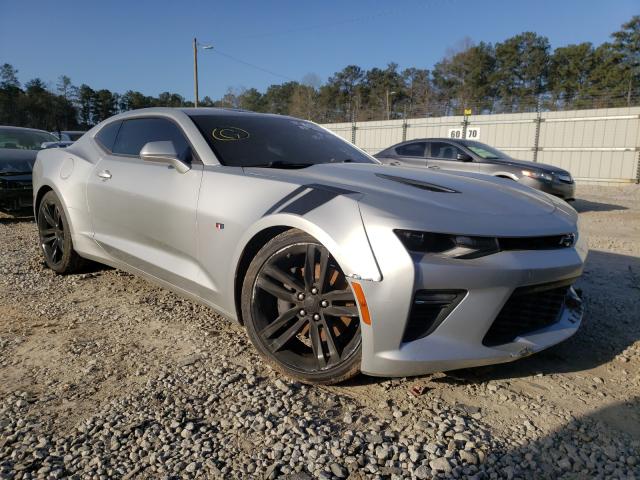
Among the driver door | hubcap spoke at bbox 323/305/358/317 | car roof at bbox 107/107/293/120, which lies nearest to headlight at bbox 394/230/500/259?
hubcap spoke at bbox 323/305/358/317

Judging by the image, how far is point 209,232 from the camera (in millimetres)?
2605

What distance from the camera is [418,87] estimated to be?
58.7 meters

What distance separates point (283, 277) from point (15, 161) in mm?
6471

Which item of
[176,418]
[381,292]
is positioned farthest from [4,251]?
[381,292]

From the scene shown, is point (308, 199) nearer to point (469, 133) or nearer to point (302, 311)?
point (302, 311)

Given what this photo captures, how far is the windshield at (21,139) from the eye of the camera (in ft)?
25.4

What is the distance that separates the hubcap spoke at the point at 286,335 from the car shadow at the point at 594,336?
2.45 ft

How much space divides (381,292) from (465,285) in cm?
35

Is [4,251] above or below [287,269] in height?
below

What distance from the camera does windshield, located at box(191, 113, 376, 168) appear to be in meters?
2.95

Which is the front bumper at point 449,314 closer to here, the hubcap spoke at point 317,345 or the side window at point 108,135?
the hubcap spoke at point 317,345

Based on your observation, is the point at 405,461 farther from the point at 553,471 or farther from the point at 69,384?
the point at 69,384

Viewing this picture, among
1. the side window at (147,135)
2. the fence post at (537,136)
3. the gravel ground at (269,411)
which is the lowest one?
the gravel ground at (269,411)

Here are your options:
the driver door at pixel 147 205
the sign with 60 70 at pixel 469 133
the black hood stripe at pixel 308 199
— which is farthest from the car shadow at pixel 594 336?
the sign with 60 70 at pixel 469 133
